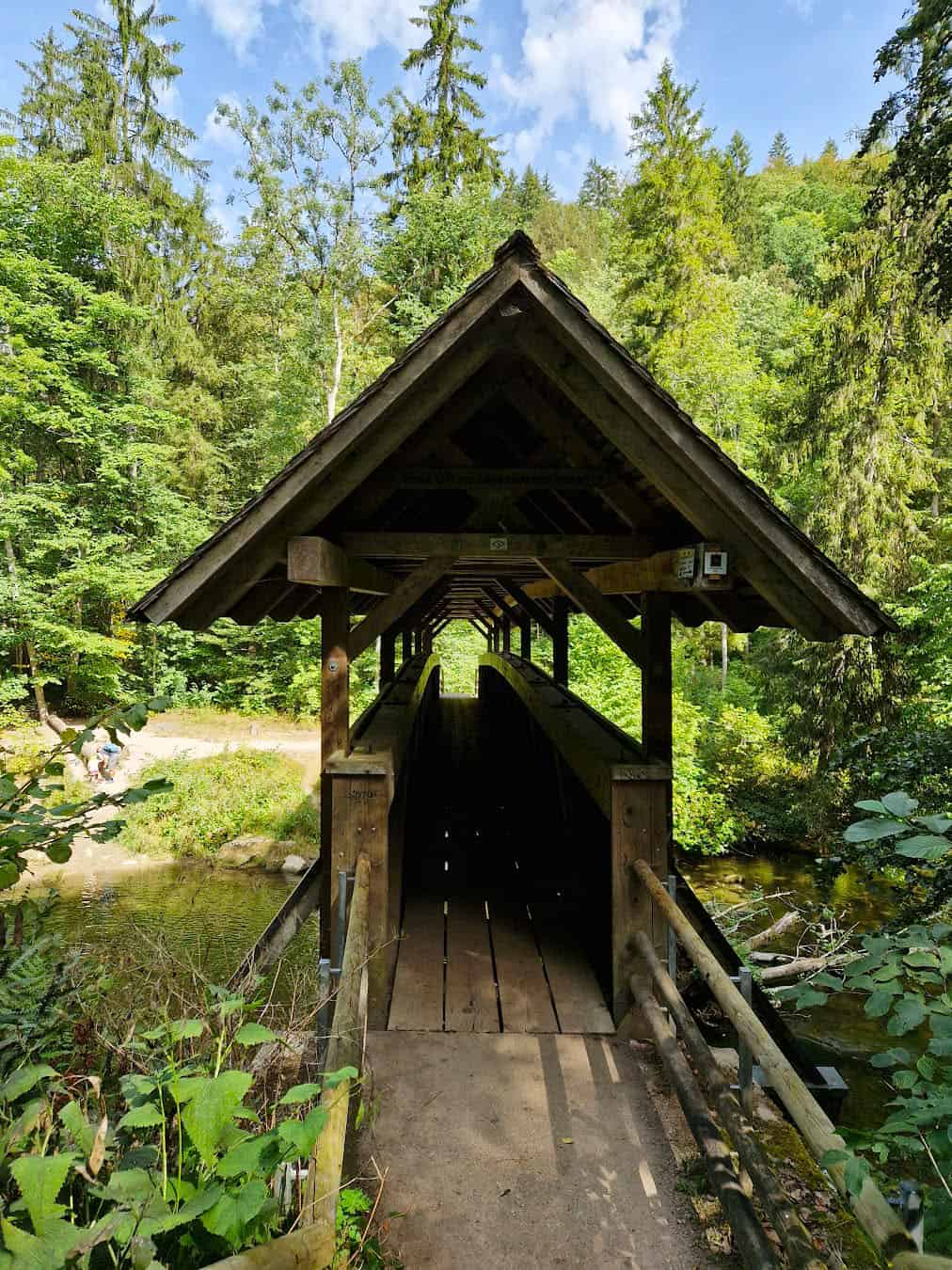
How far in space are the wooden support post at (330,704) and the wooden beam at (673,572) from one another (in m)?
1.80

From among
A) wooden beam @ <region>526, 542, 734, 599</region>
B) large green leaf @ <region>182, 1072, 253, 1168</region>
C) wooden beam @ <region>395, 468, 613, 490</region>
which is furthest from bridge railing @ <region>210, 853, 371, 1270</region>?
wooden beam @ <region>395, 468, 613, 490</region>

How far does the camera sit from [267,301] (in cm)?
2164

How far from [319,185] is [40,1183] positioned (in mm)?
23459

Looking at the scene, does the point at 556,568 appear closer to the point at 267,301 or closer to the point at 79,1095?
the point at 79,1095

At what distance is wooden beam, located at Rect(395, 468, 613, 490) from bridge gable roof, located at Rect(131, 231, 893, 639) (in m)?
0.01

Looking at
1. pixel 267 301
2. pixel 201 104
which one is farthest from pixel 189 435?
pixel 201 104

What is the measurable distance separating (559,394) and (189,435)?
841 inches

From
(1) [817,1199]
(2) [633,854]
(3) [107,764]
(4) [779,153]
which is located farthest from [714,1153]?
(4) [779,153]

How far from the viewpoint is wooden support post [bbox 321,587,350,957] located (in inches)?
162

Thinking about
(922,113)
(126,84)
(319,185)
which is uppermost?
(126,84)

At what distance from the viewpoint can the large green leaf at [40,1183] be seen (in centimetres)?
130

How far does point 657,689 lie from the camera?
4270 millimetres

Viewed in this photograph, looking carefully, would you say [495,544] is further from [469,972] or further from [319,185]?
[319,185]

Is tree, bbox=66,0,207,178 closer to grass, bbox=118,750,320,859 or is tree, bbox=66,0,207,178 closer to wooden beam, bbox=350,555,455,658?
grass, bbox=118,750,320,859
